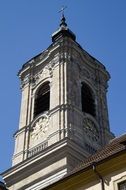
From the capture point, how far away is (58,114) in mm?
32594

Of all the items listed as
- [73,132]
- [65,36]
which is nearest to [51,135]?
[73,132]

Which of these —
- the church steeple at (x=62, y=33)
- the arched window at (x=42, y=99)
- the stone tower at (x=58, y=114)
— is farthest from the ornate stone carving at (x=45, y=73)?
the church steeple at (x=62, y=33)

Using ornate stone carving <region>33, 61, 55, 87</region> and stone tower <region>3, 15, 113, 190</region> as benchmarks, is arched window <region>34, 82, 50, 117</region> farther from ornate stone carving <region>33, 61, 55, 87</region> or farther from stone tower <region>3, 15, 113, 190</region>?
ornate stone carving <region>33, 61, 55, 87</region>

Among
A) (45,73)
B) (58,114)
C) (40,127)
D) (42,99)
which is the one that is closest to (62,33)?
(45,73)

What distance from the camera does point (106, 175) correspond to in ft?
58.5

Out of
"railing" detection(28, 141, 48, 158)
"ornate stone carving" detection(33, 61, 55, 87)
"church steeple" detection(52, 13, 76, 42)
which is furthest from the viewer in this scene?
"church steeple" detection(52, 13, 76, 42)

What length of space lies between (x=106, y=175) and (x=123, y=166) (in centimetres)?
76

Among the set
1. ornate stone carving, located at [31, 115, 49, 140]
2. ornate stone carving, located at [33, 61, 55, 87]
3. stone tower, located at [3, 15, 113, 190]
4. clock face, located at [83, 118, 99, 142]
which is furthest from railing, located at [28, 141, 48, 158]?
ornate stone carving, located at [33, 61, 55, 87]

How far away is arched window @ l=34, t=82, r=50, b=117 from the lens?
3562 cm

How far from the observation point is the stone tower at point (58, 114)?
29875 millimetres

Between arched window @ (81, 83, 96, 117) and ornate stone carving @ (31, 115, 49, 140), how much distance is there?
2898mm

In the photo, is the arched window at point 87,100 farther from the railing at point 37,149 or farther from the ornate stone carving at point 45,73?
the railing at point 37,149

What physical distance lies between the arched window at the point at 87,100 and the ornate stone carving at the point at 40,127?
2898 millimetres

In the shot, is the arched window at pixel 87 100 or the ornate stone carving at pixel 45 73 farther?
the ornate stone carving at pixel 45 73
